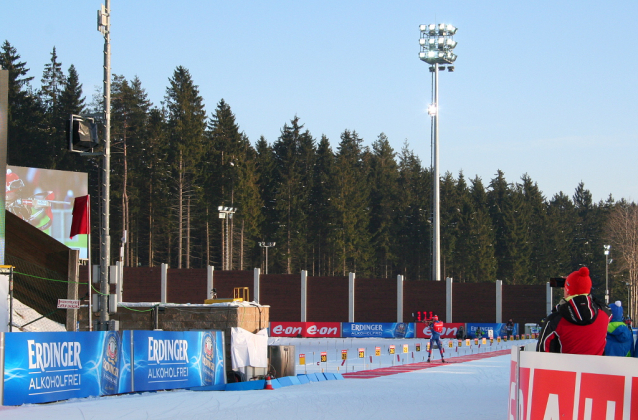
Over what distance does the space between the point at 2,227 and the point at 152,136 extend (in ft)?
163

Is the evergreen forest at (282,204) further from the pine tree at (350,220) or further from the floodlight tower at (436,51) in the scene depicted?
the floodlight tower at (436,51)

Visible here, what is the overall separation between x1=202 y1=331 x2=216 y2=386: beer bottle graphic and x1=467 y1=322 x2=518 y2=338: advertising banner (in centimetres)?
3163

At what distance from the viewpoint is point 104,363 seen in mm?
14188

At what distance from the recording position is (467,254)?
3467 inches

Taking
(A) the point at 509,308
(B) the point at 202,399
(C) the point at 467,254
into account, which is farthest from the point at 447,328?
(C) the point at 467,254

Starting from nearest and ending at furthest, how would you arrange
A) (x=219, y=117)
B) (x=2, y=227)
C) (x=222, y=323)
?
(x=222, y=323)
(x=2, y=227)
(x=219, y=117)

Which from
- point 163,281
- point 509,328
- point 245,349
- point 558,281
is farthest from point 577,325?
point 163,281

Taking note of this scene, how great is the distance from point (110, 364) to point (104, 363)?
0.63 feet

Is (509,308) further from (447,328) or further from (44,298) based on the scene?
(44,298)

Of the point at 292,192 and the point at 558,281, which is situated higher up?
the point at 292,192

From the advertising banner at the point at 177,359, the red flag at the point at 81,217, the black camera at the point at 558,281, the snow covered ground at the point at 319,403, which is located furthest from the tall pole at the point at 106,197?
the black camera at the point at 558,281

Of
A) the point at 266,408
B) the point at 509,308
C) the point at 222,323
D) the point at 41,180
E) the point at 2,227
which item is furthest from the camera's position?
the point at 509,308

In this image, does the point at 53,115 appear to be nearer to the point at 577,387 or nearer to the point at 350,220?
the point at 350,220

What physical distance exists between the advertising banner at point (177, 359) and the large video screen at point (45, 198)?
26289 mm
